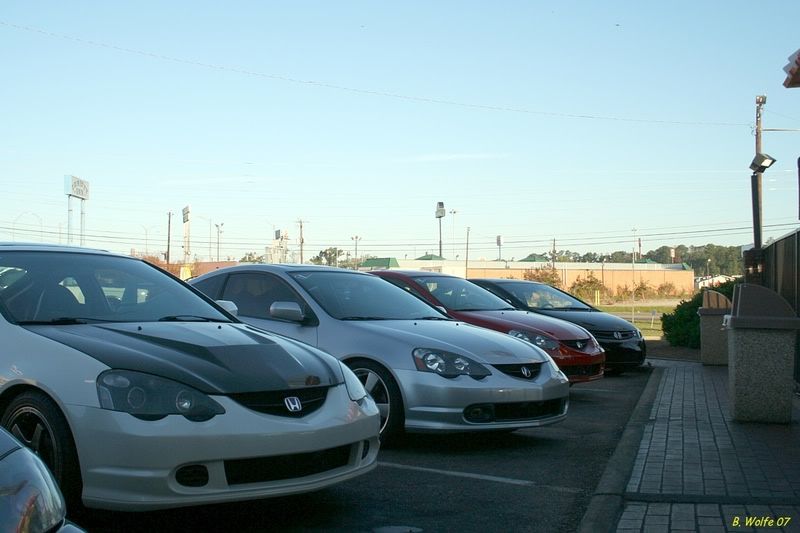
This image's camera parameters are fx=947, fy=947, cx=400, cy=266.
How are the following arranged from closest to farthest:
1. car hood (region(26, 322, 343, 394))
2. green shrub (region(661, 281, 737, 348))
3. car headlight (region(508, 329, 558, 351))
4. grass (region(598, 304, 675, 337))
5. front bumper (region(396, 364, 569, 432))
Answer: car hood (region(26, 322, 343, 394))
front bumper (region(396, 364, 569, 432))
car headlight (region(508, 329, 558, 351))
green shrub (region(661, 281, 737, 348))
grass (region(598, 304, 675, 337))

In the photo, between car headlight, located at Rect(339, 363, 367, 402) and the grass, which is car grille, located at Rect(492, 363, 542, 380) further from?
the grass

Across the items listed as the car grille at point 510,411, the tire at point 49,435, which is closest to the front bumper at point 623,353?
the car grille at point 510,411

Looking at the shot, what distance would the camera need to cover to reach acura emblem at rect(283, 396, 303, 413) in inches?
187

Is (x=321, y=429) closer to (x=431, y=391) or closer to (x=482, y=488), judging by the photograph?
(x=482, y=488)

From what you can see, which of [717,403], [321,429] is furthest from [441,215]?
[321,429]

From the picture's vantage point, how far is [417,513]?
5.32 meters

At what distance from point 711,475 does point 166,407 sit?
361cm

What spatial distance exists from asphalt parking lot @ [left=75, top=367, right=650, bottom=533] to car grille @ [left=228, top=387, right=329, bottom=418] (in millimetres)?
667

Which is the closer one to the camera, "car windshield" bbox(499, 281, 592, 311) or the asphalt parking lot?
the asphalt parking lot

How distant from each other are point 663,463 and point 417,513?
85.2 inches

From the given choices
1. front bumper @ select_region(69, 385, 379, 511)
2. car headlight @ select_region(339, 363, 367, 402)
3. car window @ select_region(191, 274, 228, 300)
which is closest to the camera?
front bumper @ select_region(69, 385, 379, 511)

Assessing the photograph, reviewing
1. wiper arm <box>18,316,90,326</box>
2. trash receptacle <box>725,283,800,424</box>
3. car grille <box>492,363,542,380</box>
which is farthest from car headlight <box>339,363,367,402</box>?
trash receptacle <box>725,283,800,424</box>

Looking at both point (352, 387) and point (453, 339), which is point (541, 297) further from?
point (352, 387)

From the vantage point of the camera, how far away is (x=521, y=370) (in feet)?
24.6
